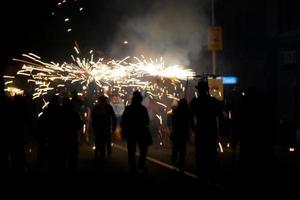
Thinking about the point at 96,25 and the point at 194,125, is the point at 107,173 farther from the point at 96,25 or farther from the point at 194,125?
the point at 96,25

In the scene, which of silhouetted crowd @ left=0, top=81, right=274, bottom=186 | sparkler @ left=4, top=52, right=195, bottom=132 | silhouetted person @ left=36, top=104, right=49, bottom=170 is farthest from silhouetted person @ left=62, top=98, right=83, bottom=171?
sparkler @ left=4, top=52, right=195, bottom=132

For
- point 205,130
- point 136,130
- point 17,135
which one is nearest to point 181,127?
point 136,130

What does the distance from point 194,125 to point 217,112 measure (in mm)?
534

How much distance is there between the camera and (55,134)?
47.9 feet

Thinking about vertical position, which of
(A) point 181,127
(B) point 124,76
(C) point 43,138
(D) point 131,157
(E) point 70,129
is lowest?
(D) point 131,157

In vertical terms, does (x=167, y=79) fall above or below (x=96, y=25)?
below

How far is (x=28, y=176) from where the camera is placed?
45.2 feet

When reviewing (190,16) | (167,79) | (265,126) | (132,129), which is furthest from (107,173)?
(190,16)

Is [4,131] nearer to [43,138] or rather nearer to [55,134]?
[55,134]

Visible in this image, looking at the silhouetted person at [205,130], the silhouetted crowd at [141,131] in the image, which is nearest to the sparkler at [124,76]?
the silhouetted crowd at [141,131]

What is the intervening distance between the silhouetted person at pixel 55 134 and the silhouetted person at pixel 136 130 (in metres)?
1.43

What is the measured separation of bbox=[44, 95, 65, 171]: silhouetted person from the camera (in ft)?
47.4

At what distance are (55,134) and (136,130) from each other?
1.87 meters

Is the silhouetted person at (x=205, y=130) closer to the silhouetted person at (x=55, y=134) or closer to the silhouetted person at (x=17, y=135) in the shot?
the silhouetted person at (x=17, y=135)
